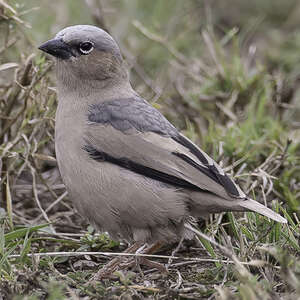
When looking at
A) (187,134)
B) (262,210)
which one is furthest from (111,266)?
(187,134)

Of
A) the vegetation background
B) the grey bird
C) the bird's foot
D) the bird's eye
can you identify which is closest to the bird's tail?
the grey bird

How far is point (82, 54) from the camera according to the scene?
4.36m

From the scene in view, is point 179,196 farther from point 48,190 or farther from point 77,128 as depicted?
point 48,190

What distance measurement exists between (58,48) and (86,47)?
194mm

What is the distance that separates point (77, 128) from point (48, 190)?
42.5 inches

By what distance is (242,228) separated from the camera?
396cm

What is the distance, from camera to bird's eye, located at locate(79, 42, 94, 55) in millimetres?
4353

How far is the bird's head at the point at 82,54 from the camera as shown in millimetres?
4305

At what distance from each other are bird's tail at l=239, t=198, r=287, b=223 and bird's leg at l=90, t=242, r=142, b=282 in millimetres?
753

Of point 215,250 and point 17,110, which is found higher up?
point 17,110

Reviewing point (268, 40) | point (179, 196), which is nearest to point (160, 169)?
point (179, 196)

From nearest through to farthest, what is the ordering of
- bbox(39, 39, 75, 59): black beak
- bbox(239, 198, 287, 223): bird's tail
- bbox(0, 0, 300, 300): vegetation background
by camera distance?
1. bbox(0, 0, 300, 300): vegetation background
2. bbox(239, 198, 287, 223): bird's tail
3. bbox(39, 39, 75, 59): black beak

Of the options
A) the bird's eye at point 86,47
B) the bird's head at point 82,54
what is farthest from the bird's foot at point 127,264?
the bird's eye at point 86,47

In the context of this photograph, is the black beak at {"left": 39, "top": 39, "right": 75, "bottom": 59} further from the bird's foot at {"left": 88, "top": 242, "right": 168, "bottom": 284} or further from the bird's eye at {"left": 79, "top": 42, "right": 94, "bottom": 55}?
the bird's foot at {"left": 88, "top": 242, "right": 168, "bottom": 284}
